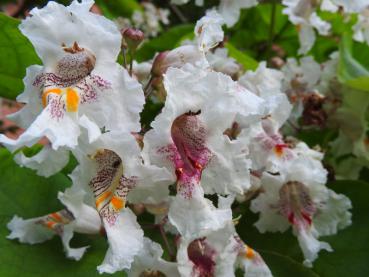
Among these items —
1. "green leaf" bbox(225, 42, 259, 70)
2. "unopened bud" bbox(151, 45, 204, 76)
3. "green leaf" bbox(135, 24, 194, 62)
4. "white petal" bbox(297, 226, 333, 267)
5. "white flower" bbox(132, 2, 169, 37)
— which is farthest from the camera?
"white flower" bbox(132, 2, 169, 37)

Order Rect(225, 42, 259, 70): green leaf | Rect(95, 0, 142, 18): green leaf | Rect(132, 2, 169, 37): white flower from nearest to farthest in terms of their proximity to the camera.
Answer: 1. Rect(225, 42, 259, 70): green leaf
2. Rect(95, 0, 142, 18): green leaf
3. Rect(132, 2, 169, 37): white flower

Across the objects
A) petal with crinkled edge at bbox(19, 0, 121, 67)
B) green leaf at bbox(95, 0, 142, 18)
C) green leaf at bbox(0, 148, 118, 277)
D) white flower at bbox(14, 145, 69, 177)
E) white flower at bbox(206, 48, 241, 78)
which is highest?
petal with crinkled edge at bbox(19, 0, 121, 67)

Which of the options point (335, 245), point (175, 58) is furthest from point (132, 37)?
point (335, 245)

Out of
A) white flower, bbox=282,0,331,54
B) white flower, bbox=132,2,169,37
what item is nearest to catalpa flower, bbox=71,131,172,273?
white flower, bbox=282,0,331,54

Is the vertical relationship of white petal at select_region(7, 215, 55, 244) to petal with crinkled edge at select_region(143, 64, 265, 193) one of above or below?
below

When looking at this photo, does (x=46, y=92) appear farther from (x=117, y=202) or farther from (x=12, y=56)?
(x=12, y=56)

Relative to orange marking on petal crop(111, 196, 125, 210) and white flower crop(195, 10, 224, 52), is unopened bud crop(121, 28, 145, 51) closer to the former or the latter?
white flower crop(195, 10, 224, 52)

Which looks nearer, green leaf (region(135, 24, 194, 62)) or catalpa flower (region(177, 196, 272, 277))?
catalpa flower (region(177, 196, 272, 277))
